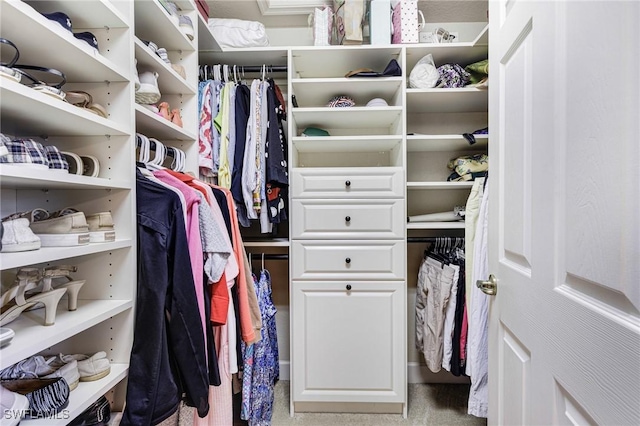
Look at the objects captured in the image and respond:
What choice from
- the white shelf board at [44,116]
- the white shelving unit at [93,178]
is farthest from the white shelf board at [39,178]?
the white shelf board at [44,116]

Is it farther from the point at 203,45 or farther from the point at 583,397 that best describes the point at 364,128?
the point at 583,397

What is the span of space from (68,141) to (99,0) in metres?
0.40

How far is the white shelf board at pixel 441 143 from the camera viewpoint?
5.56ft

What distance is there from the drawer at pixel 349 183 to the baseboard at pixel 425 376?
3.99 feet

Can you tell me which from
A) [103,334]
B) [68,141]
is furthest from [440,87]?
[103,334]

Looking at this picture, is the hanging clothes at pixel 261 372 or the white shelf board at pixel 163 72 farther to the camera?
the hanging clothes at pixel 261 372

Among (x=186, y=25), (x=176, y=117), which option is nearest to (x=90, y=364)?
(x=176, y=117)

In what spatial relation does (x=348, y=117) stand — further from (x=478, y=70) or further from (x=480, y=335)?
(x=480, y=335)

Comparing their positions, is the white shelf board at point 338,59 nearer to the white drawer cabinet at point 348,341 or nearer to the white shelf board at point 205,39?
the white shelf board at point 205,39

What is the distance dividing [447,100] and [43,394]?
2.04 m

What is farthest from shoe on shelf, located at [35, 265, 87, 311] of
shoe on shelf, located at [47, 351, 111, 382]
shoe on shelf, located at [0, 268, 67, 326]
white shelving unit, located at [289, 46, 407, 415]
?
white shelving unit, located at [289, 46, 407, 415]

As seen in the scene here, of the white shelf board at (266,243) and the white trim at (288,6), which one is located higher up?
the white trim at (288,6)

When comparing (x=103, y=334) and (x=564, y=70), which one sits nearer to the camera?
(x=564, y=70)

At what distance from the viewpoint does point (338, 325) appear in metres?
1.67
